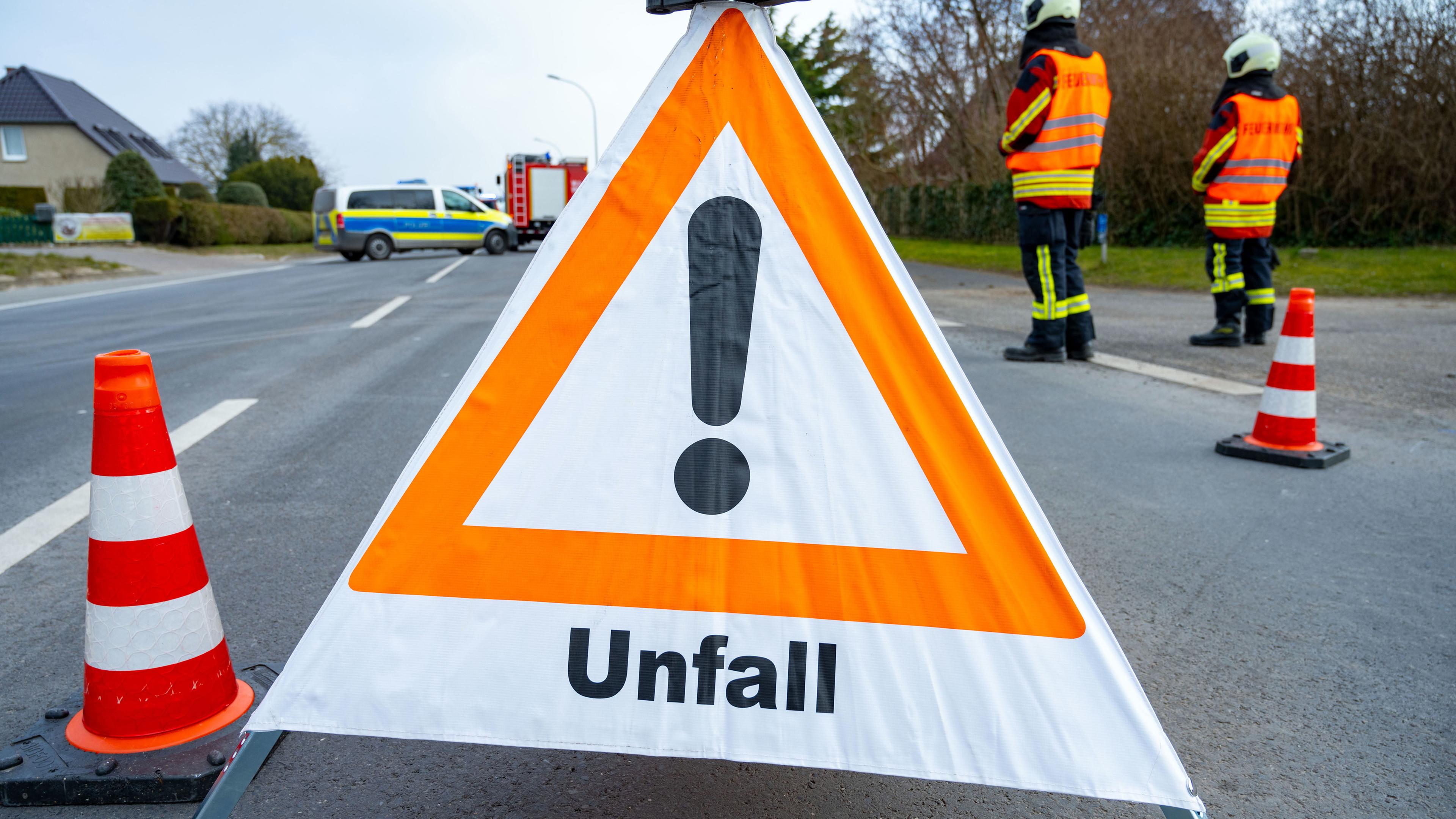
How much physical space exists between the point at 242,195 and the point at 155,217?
15046 millimetres

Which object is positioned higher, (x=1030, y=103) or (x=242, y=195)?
(x=242, y=195)

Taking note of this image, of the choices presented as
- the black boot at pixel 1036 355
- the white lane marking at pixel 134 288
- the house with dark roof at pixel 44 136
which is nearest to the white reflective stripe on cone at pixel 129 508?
the black boot at pixel 1036 355

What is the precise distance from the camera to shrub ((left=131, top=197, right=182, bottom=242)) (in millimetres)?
33000

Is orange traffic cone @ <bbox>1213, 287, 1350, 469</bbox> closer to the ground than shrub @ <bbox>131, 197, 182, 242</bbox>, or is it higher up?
closer to the ground

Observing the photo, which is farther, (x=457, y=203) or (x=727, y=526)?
(x=457, y=203)

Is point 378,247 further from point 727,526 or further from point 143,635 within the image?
point 727,526

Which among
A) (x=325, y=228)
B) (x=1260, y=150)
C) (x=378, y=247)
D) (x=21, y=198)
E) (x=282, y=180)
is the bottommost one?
(x=378, y=247)

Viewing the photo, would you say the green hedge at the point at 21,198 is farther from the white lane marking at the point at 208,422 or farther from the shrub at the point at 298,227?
the white lane marking at the point at 208,422

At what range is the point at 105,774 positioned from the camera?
2.08 m

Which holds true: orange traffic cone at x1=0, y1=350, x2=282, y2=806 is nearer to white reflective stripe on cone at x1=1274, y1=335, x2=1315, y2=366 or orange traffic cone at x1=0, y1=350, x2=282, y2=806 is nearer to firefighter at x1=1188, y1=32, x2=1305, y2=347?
white reflective stripe on cone at x1=1274, y1=335, x2=1315, y2=366

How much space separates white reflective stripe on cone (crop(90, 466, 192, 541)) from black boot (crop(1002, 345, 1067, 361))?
21.0ft

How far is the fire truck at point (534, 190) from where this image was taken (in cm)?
3588

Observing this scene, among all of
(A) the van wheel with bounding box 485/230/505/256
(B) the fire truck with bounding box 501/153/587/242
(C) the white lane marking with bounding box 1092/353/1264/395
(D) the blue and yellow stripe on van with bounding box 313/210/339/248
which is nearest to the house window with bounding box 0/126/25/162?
(B) the fire truck with bounding box 501/153/587/242

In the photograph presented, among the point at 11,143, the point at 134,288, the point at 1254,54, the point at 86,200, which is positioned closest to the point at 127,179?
the point at 86,200
